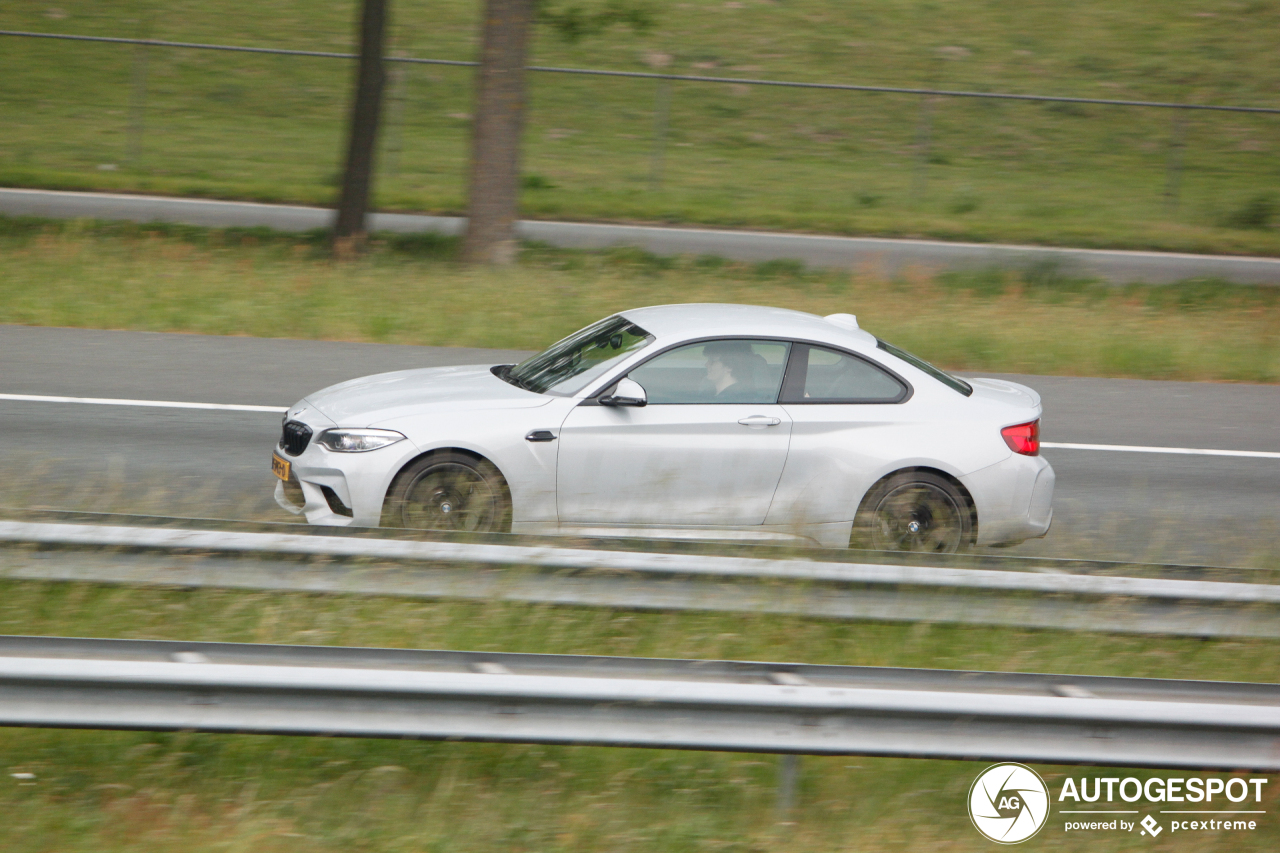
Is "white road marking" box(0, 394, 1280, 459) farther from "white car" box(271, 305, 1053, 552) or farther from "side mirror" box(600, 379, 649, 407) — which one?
"side mirror" box(600, 379, 649, 407)

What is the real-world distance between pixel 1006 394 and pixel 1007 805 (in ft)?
13.0

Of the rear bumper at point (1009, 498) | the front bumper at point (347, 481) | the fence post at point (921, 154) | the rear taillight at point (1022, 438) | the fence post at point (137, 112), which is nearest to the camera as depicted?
the front bumper at point (347, 481)

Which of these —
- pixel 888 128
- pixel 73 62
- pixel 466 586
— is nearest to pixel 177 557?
pixel 466 586

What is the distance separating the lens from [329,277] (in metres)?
14.5

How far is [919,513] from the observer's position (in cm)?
694

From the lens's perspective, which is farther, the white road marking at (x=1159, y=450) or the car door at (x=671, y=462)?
the white road marking at (x=1159, y=450)

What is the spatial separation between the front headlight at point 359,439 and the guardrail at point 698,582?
5.07 feet

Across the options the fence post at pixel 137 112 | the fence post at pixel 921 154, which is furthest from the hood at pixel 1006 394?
the fence post at pixel 137 112

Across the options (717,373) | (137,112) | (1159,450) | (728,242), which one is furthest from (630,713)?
(137,112)

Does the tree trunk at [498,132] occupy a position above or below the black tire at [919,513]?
above

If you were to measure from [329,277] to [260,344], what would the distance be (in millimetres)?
2651

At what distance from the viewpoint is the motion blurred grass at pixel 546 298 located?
42.0 feet

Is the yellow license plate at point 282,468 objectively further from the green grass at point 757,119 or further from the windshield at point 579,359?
the green grass at point 757,119

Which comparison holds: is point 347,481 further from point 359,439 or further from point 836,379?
point 836,379
